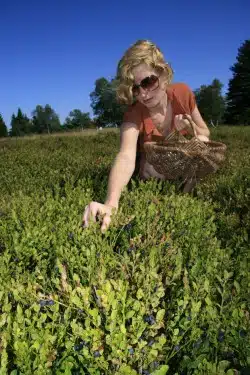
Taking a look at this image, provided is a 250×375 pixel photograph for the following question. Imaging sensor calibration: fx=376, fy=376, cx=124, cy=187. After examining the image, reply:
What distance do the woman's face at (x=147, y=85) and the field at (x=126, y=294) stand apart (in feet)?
3.17

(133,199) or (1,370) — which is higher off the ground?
(133,199)

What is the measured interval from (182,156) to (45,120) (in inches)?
5219

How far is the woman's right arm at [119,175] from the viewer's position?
9.01ft

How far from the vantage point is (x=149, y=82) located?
3.87 metres

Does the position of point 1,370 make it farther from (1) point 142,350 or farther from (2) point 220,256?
(2) point 220,256

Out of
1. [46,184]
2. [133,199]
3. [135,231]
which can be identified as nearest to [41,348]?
[135,231]

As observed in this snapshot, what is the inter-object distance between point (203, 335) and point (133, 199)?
1810mm

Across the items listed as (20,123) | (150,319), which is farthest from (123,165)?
(20,123)

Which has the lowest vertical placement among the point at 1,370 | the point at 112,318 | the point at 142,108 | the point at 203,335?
the point at 203,335

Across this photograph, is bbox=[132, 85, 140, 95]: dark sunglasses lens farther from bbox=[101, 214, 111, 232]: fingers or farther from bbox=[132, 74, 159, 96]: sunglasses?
bbox=[101, 214, 111, 232]: fingers

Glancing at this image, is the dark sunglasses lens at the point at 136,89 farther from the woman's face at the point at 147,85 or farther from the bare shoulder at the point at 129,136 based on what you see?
the bare shoulder at the point at 129,136

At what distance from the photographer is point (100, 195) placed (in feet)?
13.7

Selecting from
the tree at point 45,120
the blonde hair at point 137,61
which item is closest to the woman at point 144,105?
the blonde hair at point 137,61

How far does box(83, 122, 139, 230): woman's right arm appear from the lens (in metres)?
2.75
